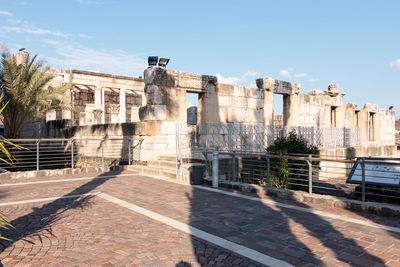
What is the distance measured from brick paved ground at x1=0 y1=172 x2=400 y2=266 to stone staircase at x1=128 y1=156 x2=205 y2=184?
2.16 m

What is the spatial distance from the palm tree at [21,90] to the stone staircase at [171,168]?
6564 millimetres

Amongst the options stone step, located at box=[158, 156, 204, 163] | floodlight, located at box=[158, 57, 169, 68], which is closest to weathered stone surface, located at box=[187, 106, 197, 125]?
floodlight, located at box=[158, 57, 169, 68]

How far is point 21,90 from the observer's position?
15.1 m

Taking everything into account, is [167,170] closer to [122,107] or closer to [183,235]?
[183,235]

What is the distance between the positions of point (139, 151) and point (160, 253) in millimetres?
9392

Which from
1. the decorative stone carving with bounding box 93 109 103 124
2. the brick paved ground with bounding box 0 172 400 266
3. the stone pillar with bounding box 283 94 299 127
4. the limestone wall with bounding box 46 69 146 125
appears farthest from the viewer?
the limestone wall with bounding box 46 69 146 125

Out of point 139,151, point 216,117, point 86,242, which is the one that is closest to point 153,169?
point 139,151

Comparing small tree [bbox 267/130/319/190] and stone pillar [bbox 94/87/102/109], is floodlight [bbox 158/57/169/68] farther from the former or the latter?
stone pillar [bbox 94/87/102/109]

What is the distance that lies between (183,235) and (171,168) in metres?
6.52

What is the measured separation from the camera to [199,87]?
1384 cm

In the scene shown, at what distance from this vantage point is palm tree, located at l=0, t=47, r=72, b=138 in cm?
1470

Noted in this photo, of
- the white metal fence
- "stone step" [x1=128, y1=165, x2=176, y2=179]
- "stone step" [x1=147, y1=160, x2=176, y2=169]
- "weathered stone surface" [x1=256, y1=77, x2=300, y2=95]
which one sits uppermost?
"weathered stone surface" [x1=256, y1=77, x2=300, y2=95]

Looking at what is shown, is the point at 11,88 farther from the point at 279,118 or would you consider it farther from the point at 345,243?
the point at 279,118

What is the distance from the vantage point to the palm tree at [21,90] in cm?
1470
